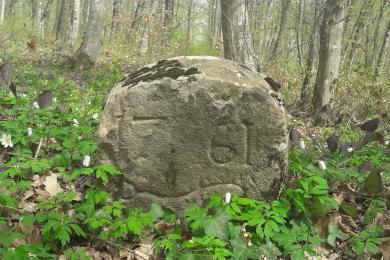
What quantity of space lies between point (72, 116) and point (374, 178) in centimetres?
308

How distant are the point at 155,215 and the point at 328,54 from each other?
5748 mm

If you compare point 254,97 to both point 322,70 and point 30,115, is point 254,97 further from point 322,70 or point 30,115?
point 322,70

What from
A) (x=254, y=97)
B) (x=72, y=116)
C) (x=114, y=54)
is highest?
(x=114, y=54)

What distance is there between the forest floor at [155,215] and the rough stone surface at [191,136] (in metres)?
0.18

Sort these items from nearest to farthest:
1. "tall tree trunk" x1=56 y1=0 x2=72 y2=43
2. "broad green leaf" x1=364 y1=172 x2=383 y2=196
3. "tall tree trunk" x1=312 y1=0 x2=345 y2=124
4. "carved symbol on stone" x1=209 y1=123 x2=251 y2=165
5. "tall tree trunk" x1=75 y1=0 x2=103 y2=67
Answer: "carved symbol on stone" x1=209 y1=123 x2=251 y2=165 → "broad green leaf" x1=364 y1=172 x2=383 y2=196 → "tall tree trunk" x1=312 y1=0 x2=345 y2=124 → "tall tree trunk" x1=75 y1=0 x2=103 y2=67 → "tall tree trunk" x1=56 y1=0 x2=72 y2=43

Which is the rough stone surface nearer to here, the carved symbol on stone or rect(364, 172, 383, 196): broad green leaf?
the carved symbol on stone

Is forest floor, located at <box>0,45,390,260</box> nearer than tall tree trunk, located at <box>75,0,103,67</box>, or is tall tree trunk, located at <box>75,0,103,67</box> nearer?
forest floor, located at <box>0,45,390,260</box>

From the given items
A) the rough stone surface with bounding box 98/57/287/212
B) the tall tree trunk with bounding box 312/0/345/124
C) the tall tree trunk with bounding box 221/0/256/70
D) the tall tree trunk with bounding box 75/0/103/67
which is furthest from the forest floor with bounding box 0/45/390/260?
the tall tree trunk with bounding box 75/0/103/67

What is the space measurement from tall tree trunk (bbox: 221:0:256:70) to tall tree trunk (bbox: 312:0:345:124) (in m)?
1.73

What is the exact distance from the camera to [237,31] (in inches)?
259

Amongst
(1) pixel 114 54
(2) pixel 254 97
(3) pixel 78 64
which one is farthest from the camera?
(1) pixel 114 54

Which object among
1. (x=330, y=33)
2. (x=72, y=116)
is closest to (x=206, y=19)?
(x=330, y=33)

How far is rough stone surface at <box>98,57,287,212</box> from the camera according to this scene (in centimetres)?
322

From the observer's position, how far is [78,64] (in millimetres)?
9555
